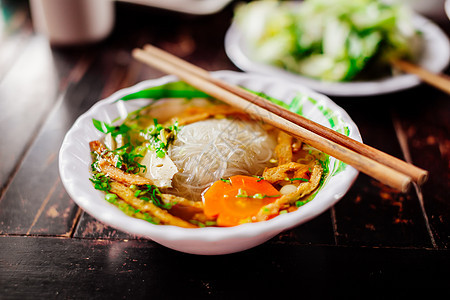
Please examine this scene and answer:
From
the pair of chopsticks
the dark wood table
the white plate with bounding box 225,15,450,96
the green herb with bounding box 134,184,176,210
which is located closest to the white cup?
the dark wood table

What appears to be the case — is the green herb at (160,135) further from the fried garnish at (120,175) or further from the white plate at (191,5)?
the white plate at (191,5)

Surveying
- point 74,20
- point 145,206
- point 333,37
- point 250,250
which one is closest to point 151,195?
point 145,206

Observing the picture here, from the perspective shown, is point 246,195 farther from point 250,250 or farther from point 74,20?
point 74,20

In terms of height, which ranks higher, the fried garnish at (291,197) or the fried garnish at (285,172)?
the fried garnish at (291,197)

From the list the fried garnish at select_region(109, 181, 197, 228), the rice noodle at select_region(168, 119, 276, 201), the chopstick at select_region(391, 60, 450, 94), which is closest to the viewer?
the fried garnish at select_region(109, 181, 197, 228)

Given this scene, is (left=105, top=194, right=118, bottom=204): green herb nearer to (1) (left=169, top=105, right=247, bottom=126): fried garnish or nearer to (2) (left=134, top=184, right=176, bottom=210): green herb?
(2) (left=134, top=184, right=176, bottom=210): green herb

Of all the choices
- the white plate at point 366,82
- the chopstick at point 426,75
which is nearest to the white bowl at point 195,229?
the white plate at point 366,82
